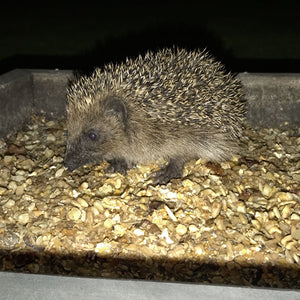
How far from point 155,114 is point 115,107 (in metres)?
0.30

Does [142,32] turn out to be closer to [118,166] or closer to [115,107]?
[118,166]

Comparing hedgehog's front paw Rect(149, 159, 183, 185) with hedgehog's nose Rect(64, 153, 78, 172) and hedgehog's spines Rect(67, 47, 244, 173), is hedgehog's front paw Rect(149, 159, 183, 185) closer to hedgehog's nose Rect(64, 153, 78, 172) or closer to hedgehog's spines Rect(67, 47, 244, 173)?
hedgehog's spines Rect(67, 47, 244, 173)

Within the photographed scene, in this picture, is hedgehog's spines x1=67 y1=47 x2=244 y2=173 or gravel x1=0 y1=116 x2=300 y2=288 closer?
gravel x1=0 y1=116 x2=300 y2=288

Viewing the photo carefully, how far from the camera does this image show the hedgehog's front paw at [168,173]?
3076 millimetres

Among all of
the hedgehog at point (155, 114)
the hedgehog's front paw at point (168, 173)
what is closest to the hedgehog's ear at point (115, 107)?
the hedgehog at point (155, 114)

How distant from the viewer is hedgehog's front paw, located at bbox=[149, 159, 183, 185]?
308 cm

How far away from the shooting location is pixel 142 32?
6.26 m

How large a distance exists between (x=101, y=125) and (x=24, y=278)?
1.32 meters

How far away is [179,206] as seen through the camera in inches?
110

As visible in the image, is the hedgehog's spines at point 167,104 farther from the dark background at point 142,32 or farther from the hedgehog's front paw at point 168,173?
the dark background at point 142,32

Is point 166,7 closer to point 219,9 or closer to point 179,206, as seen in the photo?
point 219,9

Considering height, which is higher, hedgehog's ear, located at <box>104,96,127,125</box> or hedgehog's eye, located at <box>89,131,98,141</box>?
hedgehog's ear, located at <box>104,96,127,125</box>

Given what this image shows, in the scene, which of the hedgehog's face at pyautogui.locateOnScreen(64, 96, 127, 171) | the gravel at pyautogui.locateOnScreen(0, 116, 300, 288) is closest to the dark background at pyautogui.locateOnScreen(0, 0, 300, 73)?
the hedgehog's face at pyautogui.locateOnScreen(64, 96, 127, 171)

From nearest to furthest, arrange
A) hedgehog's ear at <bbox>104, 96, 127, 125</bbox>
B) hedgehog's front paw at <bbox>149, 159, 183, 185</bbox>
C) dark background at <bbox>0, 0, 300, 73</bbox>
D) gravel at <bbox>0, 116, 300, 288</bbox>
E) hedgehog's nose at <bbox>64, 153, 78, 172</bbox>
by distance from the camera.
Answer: gravel at <bbox>0, 116, 300, 288</bbox> → hedgehog's ear at <bbox>104, 96, 127, 125</bbox> → hedgehog's nose at <bbox>64, 153, 78, 172</bbox> → hedgehog's front paw at <bbox>149, 159, 183, 185</bbox> → dark background at <bbox>0, 0, 300, 73</bbox>
